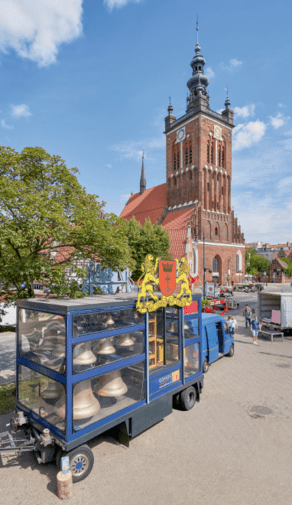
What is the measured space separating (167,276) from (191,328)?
200cm

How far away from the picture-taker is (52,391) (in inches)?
199

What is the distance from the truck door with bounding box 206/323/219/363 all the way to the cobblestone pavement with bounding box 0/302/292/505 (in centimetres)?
222

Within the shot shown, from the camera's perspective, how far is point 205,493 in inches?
182

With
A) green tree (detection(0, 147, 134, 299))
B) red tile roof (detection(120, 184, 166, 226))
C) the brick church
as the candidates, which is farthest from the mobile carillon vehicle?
red tile roof (detection(120, 184, 166, 226))

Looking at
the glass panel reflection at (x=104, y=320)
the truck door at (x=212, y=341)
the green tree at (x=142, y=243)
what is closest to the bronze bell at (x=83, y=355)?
the glass panel reflection at (x=104, y=320)

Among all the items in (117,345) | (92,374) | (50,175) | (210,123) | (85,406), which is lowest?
(85,406)

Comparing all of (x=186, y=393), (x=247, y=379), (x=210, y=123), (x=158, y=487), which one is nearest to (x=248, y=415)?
(x=186, y=393)

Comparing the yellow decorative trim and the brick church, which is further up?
the brick church

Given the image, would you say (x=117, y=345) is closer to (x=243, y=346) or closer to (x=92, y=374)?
(x=92, y=374)

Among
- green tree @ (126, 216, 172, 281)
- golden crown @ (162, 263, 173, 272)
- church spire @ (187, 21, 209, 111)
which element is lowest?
golden crown @ (162, 263, 173, 272)

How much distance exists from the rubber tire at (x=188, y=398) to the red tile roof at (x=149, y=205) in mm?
42385

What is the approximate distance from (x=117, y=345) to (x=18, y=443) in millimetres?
2647

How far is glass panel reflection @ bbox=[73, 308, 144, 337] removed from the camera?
4859 millimetres

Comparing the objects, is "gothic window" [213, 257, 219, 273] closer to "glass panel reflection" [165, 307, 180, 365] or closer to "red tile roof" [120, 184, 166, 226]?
"red tile roof" [120, 184, 166, 226]
